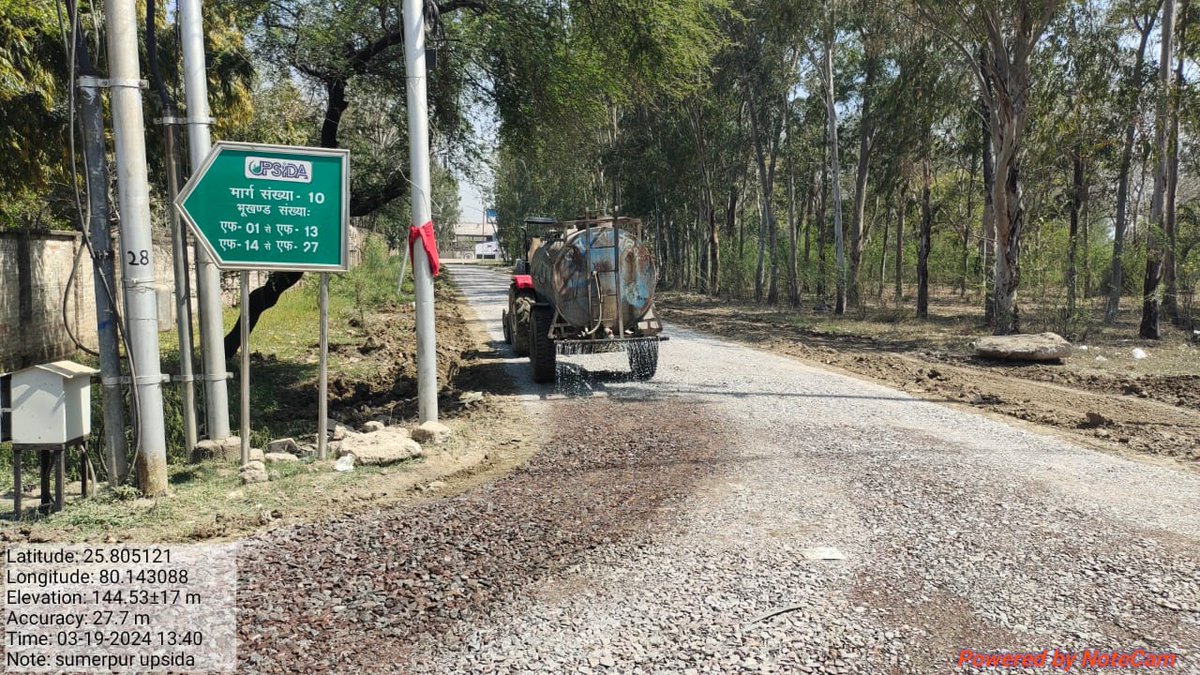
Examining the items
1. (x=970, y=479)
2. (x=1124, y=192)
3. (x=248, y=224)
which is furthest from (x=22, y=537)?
(x=1124, y=192)

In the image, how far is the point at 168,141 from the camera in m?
6.29

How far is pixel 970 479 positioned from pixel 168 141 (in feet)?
23.5

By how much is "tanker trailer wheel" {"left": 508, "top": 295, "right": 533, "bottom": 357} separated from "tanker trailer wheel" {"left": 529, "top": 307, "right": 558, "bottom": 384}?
0.91 meters

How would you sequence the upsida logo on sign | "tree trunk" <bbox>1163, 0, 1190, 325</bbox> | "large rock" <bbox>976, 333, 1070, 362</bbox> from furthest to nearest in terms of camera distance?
"tree trunk" <bbox>1163, 0, 1190, 325</bbox> < "large rock" <bbox>976, 333, 1070, 362</bbox> < the upsida logo on sign

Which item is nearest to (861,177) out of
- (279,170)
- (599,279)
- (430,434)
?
(599,279)

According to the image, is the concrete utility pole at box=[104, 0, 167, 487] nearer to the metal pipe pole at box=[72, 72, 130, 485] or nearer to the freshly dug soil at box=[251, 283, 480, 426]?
the metal pipe pole at box=[72, 72, 130, 485]

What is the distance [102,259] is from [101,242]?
0.46 feet

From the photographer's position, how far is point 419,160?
773 cm

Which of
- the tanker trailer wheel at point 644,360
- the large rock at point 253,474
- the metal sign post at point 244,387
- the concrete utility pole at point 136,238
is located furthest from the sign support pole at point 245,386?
the tanker trailer wheel at point 644,360

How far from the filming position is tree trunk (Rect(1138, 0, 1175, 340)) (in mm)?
18109

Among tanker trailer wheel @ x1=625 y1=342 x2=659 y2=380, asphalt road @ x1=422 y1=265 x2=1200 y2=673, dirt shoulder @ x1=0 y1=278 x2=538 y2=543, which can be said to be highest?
tanker trailer wheel @ x1=625 y1=342 x2=659 y2=380

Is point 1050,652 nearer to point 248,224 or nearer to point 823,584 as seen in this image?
point 823,584

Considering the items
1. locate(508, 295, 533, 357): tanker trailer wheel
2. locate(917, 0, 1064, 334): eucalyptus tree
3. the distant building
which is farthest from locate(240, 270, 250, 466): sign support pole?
the distant building

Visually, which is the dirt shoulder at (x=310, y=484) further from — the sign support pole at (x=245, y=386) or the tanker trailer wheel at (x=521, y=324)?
the tanker trailer wheel at (x=521, y=324)
